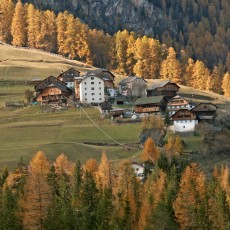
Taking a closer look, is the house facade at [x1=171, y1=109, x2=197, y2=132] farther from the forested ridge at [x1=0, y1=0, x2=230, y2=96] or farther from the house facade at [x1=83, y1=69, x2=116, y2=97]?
the forested ridge at [x1=0, y1=0, x2=230, y2=96]

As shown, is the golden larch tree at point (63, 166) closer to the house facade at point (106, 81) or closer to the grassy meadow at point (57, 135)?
the grassy meadow at point (57, 135)

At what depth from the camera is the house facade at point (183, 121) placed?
103250mm

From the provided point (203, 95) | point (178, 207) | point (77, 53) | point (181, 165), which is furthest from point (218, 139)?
point (77, 53)

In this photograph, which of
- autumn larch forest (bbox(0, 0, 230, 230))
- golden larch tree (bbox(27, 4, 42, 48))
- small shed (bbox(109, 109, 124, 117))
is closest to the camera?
autumn larch forest (bbox(0, 0, 230, 230))

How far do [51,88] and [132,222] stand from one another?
6624 centimetres

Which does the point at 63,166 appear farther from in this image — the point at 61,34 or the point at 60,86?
the point at 61,34

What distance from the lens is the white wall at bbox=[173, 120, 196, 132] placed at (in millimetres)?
103125

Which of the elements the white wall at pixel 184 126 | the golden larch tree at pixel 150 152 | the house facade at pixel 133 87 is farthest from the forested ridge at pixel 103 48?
the golden larch tree at pixel 150 152

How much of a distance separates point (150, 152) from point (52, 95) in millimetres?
42793

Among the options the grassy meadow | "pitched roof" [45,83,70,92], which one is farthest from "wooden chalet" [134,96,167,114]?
"pitched roof" [45,83,70,92]

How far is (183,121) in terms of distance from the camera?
10375 centimetres

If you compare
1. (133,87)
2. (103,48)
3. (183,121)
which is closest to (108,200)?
(183,121)

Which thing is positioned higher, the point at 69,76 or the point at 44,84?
the point at 69,76

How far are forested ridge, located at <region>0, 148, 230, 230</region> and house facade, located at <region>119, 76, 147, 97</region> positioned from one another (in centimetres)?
5803
